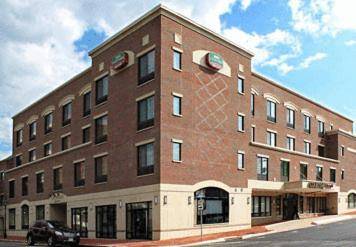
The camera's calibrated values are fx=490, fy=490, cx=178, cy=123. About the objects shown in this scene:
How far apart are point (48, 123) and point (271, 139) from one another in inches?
934

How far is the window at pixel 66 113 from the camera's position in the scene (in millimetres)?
48184

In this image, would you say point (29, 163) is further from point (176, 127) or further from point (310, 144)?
point (310, 144)

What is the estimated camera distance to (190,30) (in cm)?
3534

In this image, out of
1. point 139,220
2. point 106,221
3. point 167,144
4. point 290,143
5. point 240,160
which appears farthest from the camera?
point 290,143

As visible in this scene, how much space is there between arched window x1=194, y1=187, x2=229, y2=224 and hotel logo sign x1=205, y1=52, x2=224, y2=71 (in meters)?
9.02

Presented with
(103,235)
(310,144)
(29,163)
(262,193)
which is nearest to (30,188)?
(29,163)

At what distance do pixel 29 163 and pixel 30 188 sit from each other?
280cm

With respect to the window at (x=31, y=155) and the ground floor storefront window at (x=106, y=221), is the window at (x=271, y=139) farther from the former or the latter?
the window at (x=31, y=155)

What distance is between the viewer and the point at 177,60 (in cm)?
3434

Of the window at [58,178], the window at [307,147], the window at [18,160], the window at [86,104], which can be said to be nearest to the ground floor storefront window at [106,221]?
the window at [58,178]

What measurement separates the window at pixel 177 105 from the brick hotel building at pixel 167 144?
7cm

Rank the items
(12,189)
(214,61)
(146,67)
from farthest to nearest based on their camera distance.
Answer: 1. (12,189)
2. (214,61)
3. (146,67)

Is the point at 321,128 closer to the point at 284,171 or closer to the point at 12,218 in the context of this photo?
the point at 284,171

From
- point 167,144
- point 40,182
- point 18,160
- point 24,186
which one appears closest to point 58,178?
point 40,182
